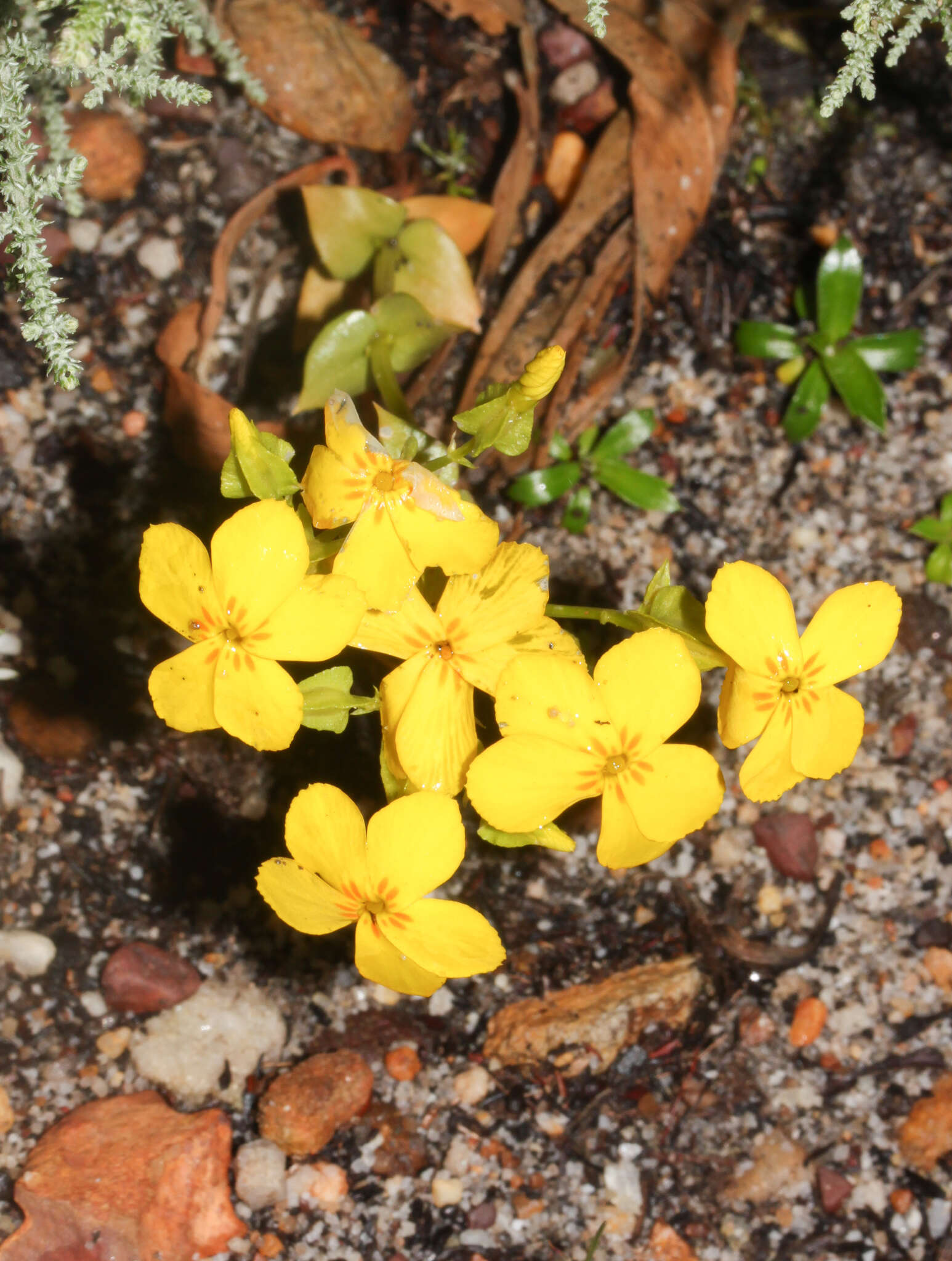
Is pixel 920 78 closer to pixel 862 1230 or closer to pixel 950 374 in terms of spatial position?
pixel 950 374

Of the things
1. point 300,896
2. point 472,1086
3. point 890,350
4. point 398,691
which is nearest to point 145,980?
point 472,1086

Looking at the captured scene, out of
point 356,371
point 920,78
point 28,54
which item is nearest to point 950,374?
point 920,78

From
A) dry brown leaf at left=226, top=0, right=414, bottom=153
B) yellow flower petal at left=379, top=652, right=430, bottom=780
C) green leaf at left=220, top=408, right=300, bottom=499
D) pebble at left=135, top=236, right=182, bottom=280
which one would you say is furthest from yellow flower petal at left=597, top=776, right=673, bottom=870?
dry brown leaf at left=226, top=0, right=414, bottom=153

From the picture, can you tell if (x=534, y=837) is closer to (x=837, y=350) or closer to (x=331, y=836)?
(x=331, y=836)

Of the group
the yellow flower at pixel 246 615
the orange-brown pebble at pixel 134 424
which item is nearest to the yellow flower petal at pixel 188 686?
the yellow flower at pixel 246 615

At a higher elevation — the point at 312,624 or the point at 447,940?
the point at 312,624

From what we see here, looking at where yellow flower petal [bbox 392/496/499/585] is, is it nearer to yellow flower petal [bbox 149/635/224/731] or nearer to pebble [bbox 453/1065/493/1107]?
yellow flower petal [bbox 149/635/224/731]

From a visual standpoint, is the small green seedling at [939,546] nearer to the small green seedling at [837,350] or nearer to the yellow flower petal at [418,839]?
the small green seedling at [837,350]
